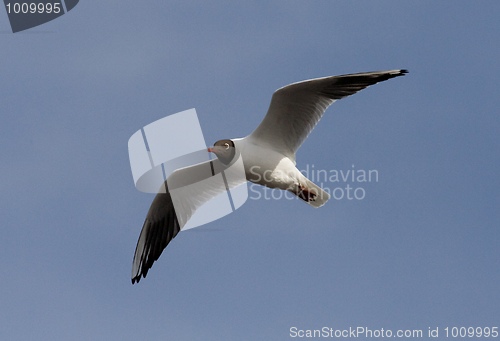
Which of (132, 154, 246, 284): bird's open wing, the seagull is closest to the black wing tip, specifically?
(132, 154, 246, 284): bird's open wing

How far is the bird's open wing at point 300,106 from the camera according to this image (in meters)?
8.43

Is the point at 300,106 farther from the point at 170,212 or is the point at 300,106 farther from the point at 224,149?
the point at 170,212

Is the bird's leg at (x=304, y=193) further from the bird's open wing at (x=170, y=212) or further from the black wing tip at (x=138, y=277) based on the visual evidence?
the black wing tip at (x=138, y=277)

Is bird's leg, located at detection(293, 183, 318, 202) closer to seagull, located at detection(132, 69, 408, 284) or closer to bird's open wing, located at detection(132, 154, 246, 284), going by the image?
seagull, located at detection(132, 69, 408, 284)

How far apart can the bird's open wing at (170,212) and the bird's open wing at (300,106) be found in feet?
3.78

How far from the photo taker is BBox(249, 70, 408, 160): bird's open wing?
8.43 m

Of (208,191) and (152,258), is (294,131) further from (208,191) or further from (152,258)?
(152,258)

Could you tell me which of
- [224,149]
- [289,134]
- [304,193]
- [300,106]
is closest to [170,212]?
[224,149]

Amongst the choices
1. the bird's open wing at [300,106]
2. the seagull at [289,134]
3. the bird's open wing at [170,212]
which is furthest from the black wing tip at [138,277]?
the bird's open wing at [300,106]

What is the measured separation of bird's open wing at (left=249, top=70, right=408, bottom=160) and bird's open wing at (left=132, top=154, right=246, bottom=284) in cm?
115

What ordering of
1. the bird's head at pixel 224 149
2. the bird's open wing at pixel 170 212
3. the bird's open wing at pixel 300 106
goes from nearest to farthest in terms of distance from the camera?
the bird's open wing at pixel 300 106
the bird's head at pixel 224 149
the bird's open wing at pixel 170 212

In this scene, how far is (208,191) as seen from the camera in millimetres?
10141

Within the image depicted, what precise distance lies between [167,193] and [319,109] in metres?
2.46

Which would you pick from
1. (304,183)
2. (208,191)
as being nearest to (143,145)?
(208,191)
